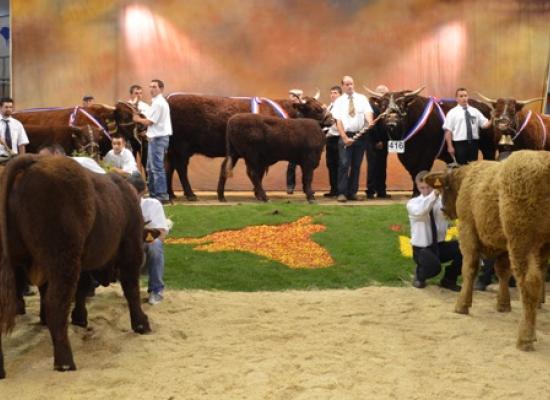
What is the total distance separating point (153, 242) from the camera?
308 inches

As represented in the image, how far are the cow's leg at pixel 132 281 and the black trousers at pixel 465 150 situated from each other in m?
7.77

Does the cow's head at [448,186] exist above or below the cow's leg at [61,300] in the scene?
above

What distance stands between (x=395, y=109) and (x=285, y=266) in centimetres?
501

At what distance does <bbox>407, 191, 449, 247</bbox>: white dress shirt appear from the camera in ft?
27.5

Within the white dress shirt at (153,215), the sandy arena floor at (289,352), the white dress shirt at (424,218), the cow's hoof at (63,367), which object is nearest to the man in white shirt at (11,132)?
the sandy arena floor at (289,352)

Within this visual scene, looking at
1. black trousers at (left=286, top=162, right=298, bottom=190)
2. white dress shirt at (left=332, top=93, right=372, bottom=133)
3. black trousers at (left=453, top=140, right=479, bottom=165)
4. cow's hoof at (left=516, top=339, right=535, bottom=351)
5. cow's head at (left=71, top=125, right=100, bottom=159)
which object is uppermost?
white dress shirt at (left=332, top=93, right=372, bottom=133)

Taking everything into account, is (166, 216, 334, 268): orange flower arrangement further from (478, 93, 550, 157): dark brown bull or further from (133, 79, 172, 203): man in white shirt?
(478, 93, 550, 157): dark brown bull

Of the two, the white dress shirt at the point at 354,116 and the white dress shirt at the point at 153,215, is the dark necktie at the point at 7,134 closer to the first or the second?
the white dress shirt at the point at 153,215

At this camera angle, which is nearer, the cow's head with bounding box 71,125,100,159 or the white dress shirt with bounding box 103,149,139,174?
the white dress shirt with bounding box 103,149,139,174

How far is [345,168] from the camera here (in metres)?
13.5

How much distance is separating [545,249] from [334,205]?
605 centimetres

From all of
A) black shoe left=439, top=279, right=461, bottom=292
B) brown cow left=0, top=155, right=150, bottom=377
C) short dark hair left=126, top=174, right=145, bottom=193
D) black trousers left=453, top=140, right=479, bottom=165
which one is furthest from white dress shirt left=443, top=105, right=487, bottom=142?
brown cow left=0, top=155, right=150, bottom=377

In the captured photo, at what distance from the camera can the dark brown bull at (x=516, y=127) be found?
12.9 m

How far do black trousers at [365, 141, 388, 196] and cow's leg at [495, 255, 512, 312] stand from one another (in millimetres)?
6705
